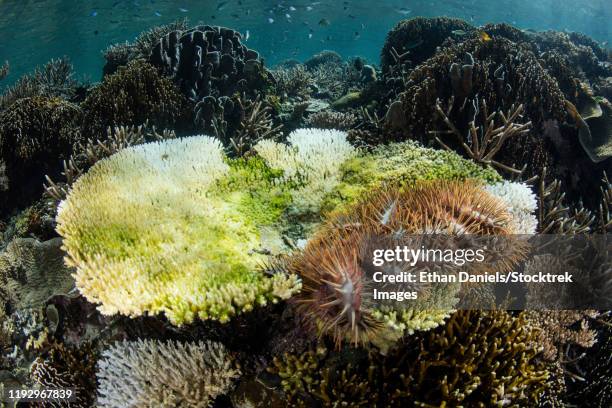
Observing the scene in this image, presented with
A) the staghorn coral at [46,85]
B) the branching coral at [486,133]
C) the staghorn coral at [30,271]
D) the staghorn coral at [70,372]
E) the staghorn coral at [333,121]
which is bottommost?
the staghorn coral at [70,372]

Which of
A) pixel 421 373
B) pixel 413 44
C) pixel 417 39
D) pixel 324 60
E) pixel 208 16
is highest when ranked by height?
pixel 417 39

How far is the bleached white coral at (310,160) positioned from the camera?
14.1 feet

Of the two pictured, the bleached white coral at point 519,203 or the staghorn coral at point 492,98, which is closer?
the bleached white coral at point 519,203

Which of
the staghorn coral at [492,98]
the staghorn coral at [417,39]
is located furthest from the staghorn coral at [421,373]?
the staghorn coral at [417,39]

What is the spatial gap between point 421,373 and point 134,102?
6574mm

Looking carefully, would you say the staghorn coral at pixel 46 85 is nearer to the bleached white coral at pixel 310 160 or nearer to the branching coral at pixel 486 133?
the bleached white coral at pixel 310 160

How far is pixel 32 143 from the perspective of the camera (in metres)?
6.49

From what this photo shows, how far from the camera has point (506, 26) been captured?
37.0 ft

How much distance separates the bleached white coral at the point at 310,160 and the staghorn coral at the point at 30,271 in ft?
8.77

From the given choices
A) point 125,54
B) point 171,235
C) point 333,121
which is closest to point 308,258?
point 171,235

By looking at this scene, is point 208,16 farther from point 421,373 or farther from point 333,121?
point 421,373

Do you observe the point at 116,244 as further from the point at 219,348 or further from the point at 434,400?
the point at 434,400

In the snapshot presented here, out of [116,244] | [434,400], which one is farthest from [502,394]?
[116,244]

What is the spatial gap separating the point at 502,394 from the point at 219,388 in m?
2.07
